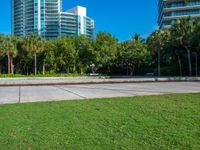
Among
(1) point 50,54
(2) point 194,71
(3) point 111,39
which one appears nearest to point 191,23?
(2) point 194,71

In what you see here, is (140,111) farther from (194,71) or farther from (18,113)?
(194,71)

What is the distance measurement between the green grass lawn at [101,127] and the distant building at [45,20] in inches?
4173

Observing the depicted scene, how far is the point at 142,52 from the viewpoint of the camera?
61.7 meters

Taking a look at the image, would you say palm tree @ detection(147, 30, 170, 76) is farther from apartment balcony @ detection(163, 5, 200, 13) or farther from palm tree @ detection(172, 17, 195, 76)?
apartment balcony @ detection(163, 5, 200, 13)

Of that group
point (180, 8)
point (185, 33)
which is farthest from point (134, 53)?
point (180, 8)

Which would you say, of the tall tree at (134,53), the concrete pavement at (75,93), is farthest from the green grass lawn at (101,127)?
the tall tree at (134,53)

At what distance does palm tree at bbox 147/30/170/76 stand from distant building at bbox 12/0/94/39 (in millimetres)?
56868

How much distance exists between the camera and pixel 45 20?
385ft

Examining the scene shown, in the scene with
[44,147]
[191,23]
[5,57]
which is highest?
[191,23]

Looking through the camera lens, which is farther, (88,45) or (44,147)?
(88,45)

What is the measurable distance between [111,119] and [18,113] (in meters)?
2.74

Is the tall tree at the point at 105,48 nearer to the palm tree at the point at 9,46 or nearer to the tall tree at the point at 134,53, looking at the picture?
the tall tree at the point at 134,53

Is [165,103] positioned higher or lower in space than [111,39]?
lower

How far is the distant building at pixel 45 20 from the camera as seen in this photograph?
375 feet
